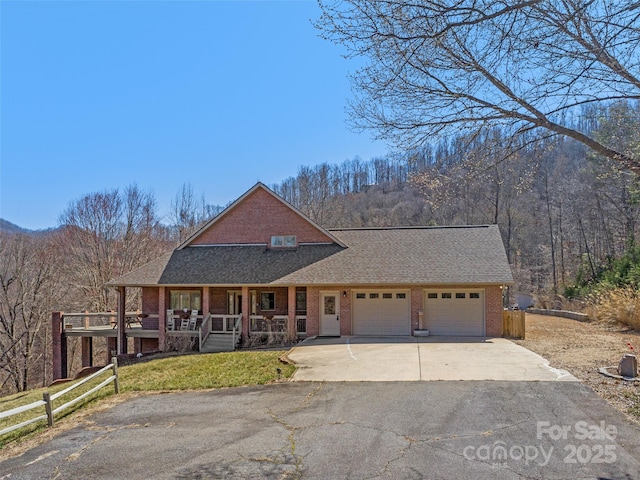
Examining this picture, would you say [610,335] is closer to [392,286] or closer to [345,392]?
[392,286]

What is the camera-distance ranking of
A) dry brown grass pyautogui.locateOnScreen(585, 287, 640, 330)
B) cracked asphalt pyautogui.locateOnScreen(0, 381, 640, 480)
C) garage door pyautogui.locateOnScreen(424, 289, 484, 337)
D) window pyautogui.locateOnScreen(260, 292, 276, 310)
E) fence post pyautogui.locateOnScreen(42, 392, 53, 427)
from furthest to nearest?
window pyautogui.locateOnScreen(260, 292, 276, 310), dry brown grass pyautogui.locateOnScreen(585, 287, 640, 330), garage door pyautogui.locateOnScreen(424, 289, 484, 337), fence post pyautogui.locateOnScreen(42, 392, 53, 427), cracked asphalt pyautogui.locateOnScreen(0, 381, 640, 480)

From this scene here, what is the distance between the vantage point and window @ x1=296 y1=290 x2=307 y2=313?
2116 cm

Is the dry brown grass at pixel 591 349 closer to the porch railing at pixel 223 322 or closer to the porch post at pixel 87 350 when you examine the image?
the porch railing at pixel 223 322

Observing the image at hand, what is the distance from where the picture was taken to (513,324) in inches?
739

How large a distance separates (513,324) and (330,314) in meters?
7.68

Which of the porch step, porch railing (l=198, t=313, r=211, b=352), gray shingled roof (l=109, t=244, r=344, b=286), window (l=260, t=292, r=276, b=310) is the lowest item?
the porch step

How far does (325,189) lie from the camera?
53062 millimetres

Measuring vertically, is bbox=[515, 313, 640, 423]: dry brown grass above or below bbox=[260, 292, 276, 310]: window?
below

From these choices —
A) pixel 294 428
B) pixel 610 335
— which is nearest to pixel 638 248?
pixel 610 335

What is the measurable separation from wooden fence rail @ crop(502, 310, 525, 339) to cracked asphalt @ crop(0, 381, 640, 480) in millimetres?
8300

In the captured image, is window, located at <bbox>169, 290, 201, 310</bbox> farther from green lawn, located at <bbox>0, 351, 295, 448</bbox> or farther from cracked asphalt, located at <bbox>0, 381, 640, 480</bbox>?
cracked asphalt, located at <bbox>0, 381, 640, 480</bbox>

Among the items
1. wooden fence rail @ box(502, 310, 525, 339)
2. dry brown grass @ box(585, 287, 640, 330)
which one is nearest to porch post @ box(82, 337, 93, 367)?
wooden fence rail @ box(502, 310, 525, 339)

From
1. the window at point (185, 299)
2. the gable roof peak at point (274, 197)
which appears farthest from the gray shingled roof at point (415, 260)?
the window at point (185, 299)

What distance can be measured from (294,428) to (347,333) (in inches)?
470
